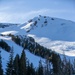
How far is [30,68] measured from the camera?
328 ft

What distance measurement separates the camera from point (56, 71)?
130 m

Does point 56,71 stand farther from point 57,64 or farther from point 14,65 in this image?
point 14,65

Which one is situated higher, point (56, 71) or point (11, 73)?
point (11, 73)

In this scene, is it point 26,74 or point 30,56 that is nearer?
point 26,74

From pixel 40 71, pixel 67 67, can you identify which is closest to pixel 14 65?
pixel 40 71

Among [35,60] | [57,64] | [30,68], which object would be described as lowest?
[35,60]

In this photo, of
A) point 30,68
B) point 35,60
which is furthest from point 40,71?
point 35,60

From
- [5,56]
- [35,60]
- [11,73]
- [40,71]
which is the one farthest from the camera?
[35,60]

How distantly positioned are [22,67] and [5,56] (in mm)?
65895

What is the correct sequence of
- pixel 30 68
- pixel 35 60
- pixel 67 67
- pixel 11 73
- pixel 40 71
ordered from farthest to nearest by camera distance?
pixel 35 60 < pixel 67 67 < pixel 40 71 < pixel 30 68 < pixel 11 73

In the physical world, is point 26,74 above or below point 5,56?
above

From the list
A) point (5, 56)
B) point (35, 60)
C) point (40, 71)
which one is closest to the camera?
point (40, 71)

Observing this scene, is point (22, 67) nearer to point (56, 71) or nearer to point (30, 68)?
point (30, 68)

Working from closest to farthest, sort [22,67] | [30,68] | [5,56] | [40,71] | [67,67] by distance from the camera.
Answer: [22,67], [30,68], [40,71], [67,67], [5,56]
